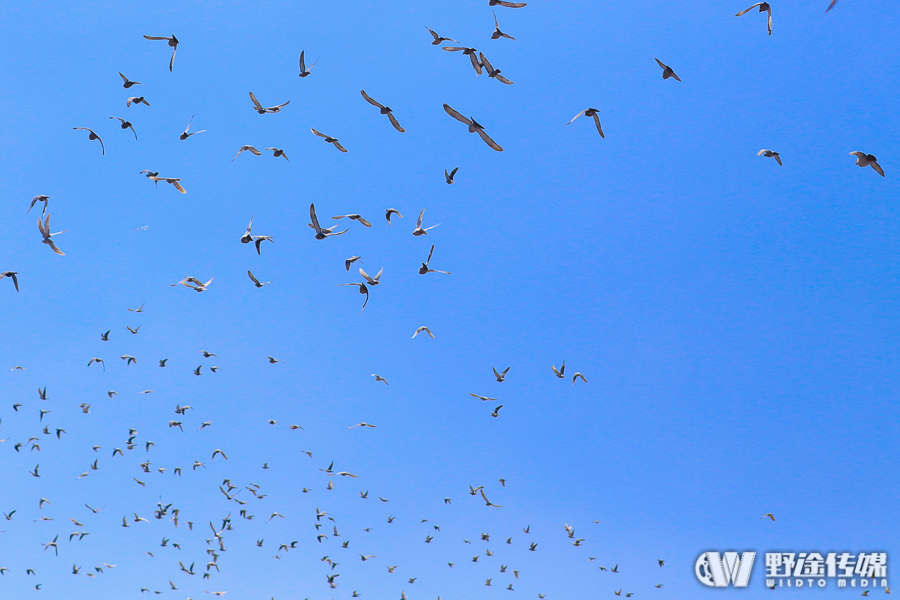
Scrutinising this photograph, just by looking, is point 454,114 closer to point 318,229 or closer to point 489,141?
point 489,141

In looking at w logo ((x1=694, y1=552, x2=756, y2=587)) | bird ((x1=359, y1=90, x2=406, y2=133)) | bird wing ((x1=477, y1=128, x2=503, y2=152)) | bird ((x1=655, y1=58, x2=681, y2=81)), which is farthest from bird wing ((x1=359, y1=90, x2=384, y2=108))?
w logo ((x1=694, y1=552, x2=756, y2=587))

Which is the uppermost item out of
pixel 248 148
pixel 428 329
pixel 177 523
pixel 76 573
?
pixel 248 148

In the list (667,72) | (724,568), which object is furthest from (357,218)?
(724,568)

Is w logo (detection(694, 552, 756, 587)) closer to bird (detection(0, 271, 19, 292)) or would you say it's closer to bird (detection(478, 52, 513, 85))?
bird (detection(478, 52, 513, 85))

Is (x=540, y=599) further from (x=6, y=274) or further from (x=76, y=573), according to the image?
(x=6, y=274)

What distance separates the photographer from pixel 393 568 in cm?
5056

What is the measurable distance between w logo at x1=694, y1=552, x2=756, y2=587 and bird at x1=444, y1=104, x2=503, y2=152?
3190 centimetres

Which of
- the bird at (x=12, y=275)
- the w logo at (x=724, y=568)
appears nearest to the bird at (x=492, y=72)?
the bird at (x=12, y=275)

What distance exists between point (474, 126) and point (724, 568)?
3355 centimetres

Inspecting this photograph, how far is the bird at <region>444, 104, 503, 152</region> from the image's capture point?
17219 mm

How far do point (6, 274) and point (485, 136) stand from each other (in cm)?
2126

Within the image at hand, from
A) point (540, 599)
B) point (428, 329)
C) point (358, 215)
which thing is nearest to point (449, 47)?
point (358, 215)

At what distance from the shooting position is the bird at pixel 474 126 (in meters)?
17.2

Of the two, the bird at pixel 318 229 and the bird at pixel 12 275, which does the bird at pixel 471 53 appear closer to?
the bird at pixel 318 229
